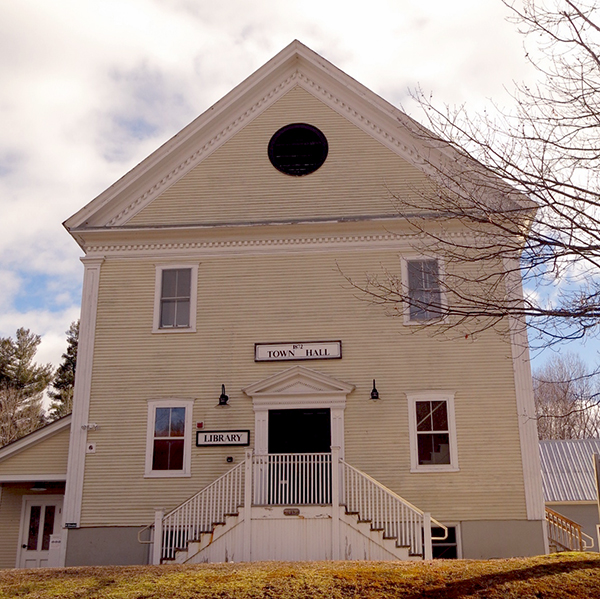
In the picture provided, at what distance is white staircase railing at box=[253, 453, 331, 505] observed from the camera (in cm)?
1373

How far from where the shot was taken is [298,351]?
52.4 ft

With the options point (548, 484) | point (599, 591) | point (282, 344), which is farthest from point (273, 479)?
point (548, 484)

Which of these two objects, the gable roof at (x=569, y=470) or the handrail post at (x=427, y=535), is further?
the gable roof at (x=569, y=470)

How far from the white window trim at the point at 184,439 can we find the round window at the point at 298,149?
580 centimetres

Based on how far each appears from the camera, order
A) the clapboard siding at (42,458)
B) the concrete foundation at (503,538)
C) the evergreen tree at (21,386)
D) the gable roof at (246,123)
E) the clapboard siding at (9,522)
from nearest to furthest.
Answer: the concrete foundation at (503,538), the clapboard siding at (42,458), the gable roof at (246,123), the clapboard siding at (9,522), the evergreen tree at (21,386)

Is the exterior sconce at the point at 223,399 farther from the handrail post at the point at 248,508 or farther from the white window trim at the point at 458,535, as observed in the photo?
the white window trim at the point at 458,535

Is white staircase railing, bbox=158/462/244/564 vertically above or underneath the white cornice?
underneath

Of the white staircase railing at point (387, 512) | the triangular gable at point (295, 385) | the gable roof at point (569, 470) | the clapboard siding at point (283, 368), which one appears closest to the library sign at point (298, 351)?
the clapboard siding at point (283, 368)

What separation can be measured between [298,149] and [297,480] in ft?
25.3

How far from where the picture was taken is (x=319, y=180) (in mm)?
17125

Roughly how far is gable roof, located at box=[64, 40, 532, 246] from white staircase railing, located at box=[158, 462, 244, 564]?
6587mm

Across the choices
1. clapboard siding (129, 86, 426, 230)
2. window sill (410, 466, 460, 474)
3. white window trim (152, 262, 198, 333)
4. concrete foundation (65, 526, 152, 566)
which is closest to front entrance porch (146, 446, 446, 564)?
window sill (410, 466, 460, 474)

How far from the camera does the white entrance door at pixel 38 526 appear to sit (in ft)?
58.2

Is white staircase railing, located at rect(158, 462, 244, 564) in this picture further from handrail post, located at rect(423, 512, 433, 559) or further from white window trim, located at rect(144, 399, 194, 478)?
handrail post, located at rect(423, 512, 433, 559)
